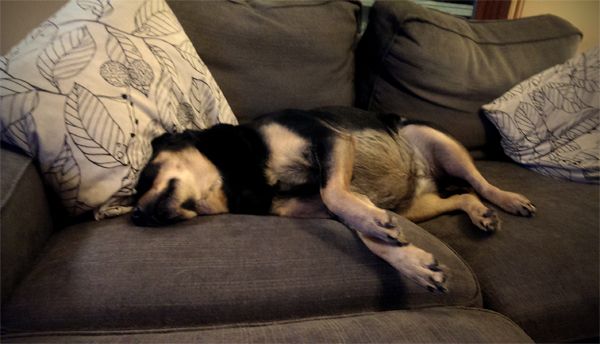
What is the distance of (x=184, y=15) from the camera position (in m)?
1.68

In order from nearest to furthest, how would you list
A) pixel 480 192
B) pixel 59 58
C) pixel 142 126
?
pixel 59 58
pixel 142 126
pixel 480 192

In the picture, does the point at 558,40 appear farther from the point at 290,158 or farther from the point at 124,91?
the point at 124,91

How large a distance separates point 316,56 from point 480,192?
3.33 ft

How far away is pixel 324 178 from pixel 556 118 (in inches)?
55.0

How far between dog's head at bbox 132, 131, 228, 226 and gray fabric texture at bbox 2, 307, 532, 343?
0.38 meters

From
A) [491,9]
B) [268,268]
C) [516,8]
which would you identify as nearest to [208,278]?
[268,268]

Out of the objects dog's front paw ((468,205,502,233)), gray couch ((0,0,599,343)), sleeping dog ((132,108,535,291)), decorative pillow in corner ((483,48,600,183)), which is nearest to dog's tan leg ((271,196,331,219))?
sleeping dog ((132,108,535,291))

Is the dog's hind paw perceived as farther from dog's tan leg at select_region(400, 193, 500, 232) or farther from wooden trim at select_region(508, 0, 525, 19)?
wooden trim at select_region(508, 0, 525, 19)

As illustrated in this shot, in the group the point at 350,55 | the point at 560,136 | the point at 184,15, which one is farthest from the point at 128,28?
the point at 560,136

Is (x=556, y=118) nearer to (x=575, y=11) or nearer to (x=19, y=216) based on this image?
(x=575, y=11)

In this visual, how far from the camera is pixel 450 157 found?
1.75 meters

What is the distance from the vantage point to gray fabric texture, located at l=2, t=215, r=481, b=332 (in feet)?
2.84

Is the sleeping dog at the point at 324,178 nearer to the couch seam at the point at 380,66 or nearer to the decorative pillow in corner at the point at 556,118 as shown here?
the couch seam at the point at 380,66

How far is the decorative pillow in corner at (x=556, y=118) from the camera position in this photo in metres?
1.81
